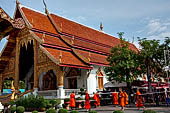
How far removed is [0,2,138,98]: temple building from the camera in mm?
15328

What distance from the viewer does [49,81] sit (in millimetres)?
17875

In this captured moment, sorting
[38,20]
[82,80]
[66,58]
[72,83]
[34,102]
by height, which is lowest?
[34,102]

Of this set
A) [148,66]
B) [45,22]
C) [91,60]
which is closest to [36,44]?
[45,22]

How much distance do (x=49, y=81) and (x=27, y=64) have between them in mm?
3962

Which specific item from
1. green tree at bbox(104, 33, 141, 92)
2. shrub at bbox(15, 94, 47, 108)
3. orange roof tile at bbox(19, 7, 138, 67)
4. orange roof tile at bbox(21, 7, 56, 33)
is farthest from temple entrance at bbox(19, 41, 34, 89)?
green tree at bbox(104, 33, 141, 92)

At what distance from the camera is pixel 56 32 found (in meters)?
19.0

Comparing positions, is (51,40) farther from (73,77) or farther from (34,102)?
(34,102)

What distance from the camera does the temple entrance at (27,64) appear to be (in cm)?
1925

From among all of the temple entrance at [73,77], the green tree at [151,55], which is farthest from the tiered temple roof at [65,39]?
the green tree at [151,55]

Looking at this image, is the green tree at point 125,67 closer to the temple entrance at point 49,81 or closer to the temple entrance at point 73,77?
the temple entrance at point 73,77

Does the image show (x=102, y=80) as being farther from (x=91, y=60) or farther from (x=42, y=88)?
(x=42, y=88)

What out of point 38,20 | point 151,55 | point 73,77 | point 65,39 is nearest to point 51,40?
point 65,39

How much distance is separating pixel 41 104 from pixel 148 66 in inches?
322

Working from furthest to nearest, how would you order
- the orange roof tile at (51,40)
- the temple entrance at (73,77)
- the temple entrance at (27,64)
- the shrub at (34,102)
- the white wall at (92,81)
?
the temple entrance at (27,64), the temple entrance at (73,77), the white wall at (92,81), the orange roof tile at (51,40), the shrub at (34,102)
